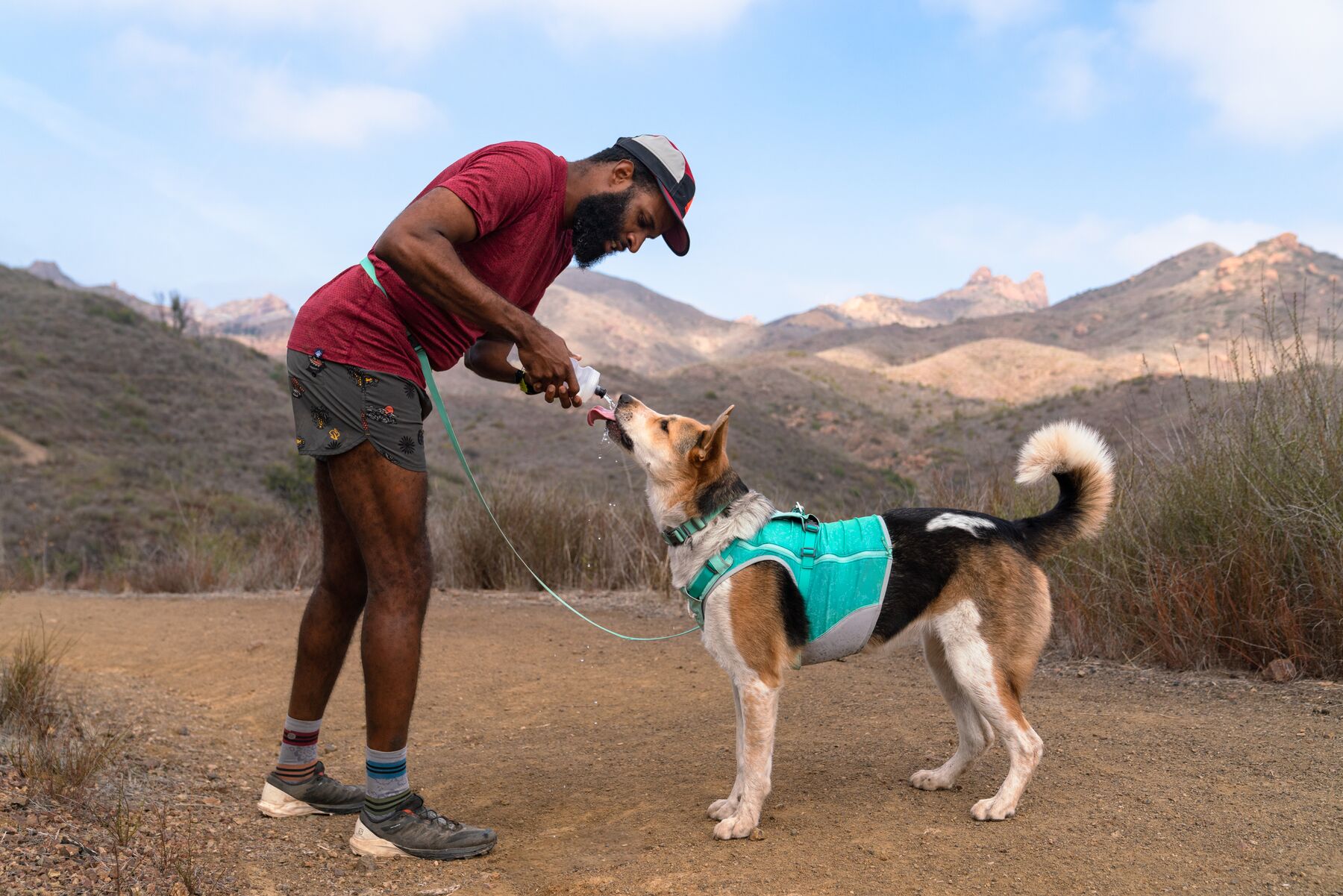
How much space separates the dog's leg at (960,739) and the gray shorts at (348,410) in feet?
7.83

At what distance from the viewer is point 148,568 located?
1323cm

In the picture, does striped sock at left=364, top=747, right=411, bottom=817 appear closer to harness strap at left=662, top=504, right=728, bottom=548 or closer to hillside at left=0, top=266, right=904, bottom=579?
harness strap at left=662, top=504, right=728, bottom=548

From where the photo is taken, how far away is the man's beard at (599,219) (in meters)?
4.18

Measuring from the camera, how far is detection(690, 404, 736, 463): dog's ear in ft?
13.9

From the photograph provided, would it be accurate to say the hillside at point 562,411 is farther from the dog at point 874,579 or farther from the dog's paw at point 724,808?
the dog's paw at point 724,808

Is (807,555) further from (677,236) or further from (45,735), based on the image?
(45,735)

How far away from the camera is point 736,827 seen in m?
4.00

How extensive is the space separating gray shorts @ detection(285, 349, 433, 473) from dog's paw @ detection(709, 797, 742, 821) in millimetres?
1840

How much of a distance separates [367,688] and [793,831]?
1.74 metres

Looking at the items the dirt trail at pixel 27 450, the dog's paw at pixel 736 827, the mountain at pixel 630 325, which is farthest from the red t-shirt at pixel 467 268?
Result: the mountain at pixel 630 325

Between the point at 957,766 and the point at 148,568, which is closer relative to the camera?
the point at 957,766

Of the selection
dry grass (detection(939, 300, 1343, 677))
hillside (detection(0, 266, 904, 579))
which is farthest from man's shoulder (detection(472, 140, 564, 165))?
hillside (detection(0, 266, 904, 579))

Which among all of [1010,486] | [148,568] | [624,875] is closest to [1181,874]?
[624,875]

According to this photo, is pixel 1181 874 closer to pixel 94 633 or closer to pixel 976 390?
pixel 94 633
